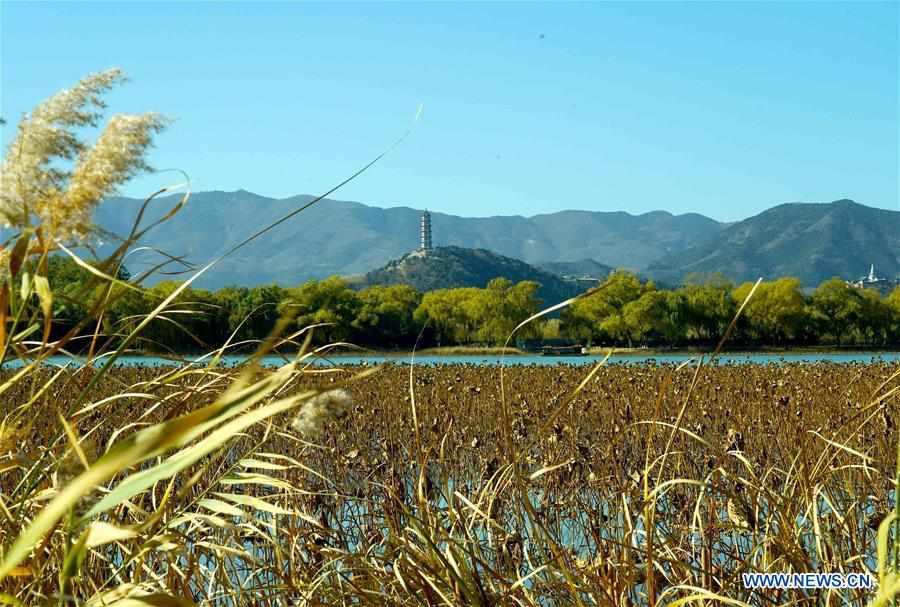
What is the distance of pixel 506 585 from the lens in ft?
8.79

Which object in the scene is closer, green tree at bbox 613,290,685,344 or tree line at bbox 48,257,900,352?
tree line at bbox 48,257,900,352

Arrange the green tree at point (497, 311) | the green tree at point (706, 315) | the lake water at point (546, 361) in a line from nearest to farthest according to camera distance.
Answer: the lake water at point (546, 361) < the green tree at point (706, 315) < the green tree at point (497, 311)

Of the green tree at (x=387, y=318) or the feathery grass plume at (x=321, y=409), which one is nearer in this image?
the feathery grass plume at (x=321, y=409)

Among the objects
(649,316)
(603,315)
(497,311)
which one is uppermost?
(649,316)

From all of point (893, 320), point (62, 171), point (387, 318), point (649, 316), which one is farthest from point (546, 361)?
point (893, 320)

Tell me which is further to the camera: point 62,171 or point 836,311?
point 836,311

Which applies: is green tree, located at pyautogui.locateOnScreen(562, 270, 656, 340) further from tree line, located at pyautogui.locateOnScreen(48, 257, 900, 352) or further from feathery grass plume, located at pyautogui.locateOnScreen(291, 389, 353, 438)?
feathery grass plume, located at pyautogui.locateOnScreen(291, 389, 353, 438)

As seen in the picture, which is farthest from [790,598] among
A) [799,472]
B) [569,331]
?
[569,331]

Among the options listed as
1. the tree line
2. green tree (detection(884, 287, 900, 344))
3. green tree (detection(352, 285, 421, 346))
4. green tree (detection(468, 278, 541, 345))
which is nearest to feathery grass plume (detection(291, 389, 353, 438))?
the tree line

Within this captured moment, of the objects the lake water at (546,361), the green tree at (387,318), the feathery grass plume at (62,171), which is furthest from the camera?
the green tree at (387,318)

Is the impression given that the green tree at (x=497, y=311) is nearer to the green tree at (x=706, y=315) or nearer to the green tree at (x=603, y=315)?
the green tree at (x=603, y=315)

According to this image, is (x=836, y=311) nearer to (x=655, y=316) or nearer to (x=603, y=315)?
(x=655, y=316)

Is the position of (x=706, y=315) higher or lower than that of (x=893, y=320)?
lower

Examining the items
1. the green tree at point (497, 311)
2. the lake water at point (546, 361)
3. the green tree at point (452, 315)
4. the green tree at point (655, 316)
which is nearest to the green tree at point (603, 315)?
the green tree at point (655, 316)
